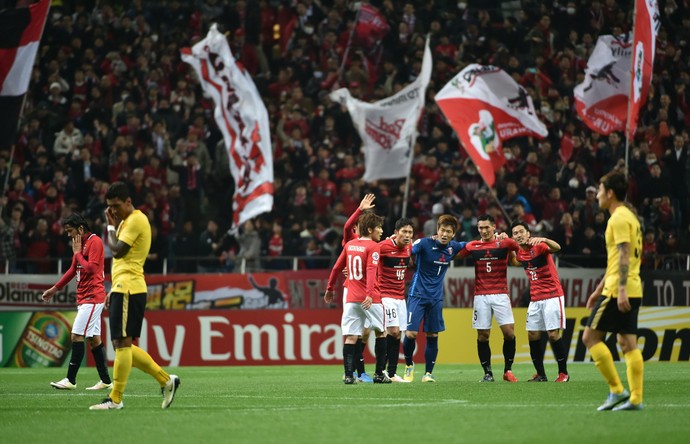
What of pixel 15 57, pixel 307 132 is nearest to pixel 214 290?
pixel 307 132

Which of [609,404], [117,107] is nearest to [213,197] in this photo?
[117,107]

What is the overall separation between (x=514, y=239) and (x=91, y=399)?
660 centimetres

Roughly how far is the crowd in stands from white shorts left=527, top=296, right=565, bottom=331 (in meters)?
6.49

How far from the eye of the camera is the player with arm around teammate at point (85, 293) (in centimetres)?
1609

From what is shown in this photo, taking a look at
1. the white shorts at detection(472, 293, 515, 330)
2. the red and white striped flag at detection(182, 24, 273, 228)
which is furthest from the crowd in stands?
the white shorts at detection(472, 293, 515, 330)

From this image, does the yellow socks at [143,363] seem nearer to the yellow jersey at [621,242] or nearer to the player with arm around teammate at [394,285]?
the yellow jersey at [621,242]

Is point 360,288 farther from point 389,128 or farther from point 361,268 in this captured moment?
point 389,128

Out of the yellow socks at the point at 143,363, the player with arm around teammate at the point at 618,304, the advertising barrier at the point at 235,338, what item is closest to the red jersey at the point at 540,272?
the player with arm around teammate at the point at 618,304

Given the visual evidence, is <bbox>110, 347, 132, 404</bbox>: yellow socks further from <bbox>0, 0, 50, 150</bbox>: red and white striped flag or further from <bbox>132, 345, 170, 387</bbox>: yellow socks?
<bbox>0, 0, 50, 150</bbox>: red and white striped flag

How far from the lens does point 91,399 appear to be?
1404cm

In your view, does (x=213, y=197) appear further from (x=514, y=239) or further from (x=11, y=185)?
(x=514, y=239)

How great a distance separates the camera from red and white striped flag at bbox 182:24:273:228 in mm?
23422

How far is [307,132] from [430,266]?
1127 centimetres

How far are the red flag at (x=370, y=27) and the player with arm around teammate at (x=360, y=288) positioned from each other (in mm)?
14233
